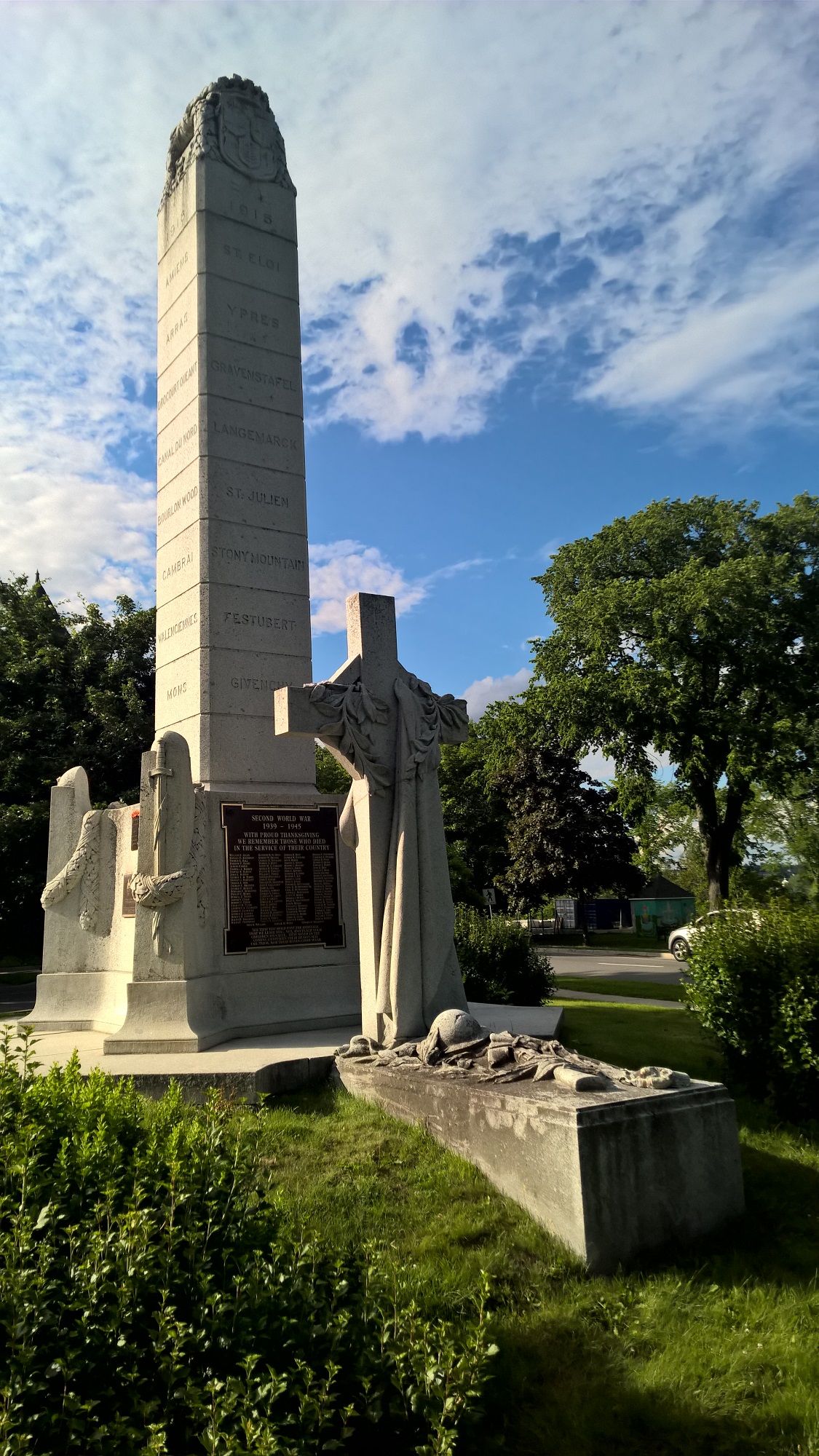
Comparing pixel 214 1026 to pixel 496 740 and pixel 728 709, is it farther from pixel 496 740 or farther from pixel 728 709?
pixel 496 740

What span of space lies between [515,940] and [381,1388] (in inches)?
392

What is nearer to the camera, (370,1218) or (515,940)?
(370,1218)

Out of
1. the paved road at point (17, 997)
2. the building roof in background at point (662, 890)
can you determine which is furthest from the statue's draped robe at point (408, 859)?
the building roof in background at point (662, 890)

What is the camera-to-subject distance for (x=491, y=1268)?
4.42 metres

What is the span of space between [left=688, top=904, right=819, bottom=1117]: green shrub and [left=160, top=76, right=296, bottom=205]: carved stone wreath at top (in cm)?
1126

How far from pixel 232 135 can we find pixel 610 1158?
13.1 m

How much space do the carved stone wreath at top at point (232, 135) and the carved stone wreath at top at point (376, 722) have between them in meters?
8.74


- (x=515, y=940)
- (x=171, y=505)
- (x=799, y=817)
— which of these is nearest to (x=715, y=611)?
(x=799, y=817)

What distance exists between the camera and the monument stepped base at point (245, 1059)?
7062 millimetres

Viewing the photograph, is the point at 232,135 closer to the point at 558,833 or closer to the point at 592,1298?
the point at 592,1298

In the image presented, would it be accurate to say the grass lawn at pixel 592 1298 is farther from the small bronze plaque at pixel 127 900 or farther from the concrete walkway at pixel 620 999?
the concrete walkway at pixel 620 999

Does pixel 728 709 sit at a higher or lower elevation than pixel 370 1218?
higher

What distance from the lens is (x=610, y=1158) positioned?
468cm

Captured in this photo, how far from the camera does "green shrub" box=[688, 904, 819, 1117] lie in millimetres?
7273
